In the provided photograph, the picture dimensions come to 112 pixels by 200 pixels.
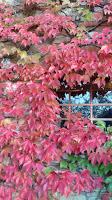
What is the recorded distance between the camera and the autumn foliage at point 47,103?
10.2ft

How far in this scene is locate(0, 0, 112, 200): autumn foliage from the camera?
10.2 ft

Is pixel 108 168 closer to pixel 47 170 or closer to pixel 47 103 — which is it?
pixel 47 170

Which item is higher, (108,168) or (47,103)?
(47,103)

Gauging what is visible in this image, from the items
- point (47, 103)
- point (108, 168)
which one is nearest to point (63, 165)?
point (108, 168)

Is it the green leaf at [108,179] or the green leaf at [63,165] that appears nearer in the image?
the green leaf at [108,179]

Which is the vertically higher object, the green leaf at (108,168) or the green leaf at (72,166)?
the green leaf at (108,168)

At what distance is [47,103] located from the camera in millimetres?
3172

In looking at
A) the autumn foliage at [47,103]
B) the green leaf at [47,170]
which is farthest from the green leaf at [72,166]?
the green leaf at [47,170]

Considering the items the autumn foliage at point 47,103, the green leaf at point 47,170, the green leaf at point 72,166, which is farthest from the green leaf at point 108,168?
the green leaf at point 47,170

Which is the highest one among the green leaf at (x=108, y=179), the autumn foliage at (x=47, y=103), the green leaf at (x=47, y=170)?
the autumn foliage at (x=47, y=103)

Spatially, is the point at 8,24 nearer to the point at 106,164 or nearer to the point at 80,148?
the point at 80,148

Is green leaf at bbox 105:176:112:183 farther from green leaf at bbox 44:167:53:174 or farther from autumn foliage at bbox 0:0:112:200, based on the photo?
green leaf at bbox 44:167:53:174

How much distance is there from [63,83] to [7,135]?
795mm

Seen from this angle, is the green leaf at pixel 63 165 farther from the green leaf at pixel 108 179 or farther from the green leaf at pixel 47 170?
the green leaf at pixel 108 179
